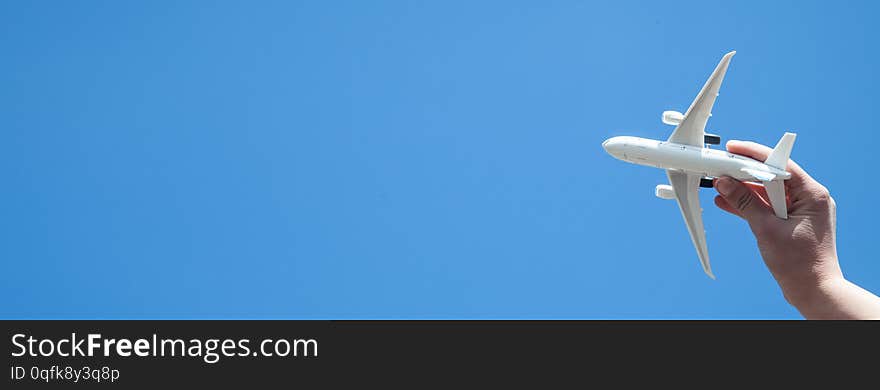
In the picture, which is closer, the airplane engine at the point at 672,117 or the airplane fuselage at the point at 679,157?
the airplane fuselage at the point at 679,157

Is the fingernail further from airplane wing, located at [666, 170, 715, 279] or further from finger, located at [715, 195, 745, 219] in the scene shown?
airplane wing, located at [666, 170, 715, 279]

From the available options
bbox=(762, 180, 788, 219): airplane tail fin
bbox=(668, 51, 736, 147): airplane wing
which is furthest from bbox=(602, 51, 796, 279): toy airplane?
bbox=(762, 180, 788, 219): airplane tail fin

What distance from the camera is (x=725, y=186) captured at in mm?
18062

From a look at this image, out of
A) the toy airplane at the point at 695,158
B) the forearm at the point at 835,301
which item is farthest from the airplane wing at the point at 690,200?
the forearm at the point at 835,301

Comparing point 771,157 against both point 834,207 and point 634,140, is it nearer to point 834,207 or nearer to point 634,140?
point 834,207

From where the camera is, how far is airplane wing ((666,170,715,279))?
2189 centimetres

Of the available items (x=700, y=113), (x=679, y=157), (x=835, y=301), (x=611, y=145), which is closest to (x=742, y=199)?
(x=679, y=157)

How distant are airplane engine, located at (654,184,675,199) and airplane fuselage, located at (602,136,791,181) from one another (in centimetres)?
173

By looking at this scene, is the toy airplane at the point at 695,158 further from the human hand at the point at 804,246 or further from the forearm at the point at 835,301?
the forearm at the point at 835,301

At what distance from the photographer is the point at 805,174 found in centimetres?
1762

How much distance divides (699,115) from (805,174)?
441 cm

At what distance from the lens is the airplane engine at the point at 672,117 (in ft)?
71.9

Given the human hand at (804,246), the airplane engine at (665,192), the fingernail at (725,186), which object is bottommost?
the human hand at (804,246)
